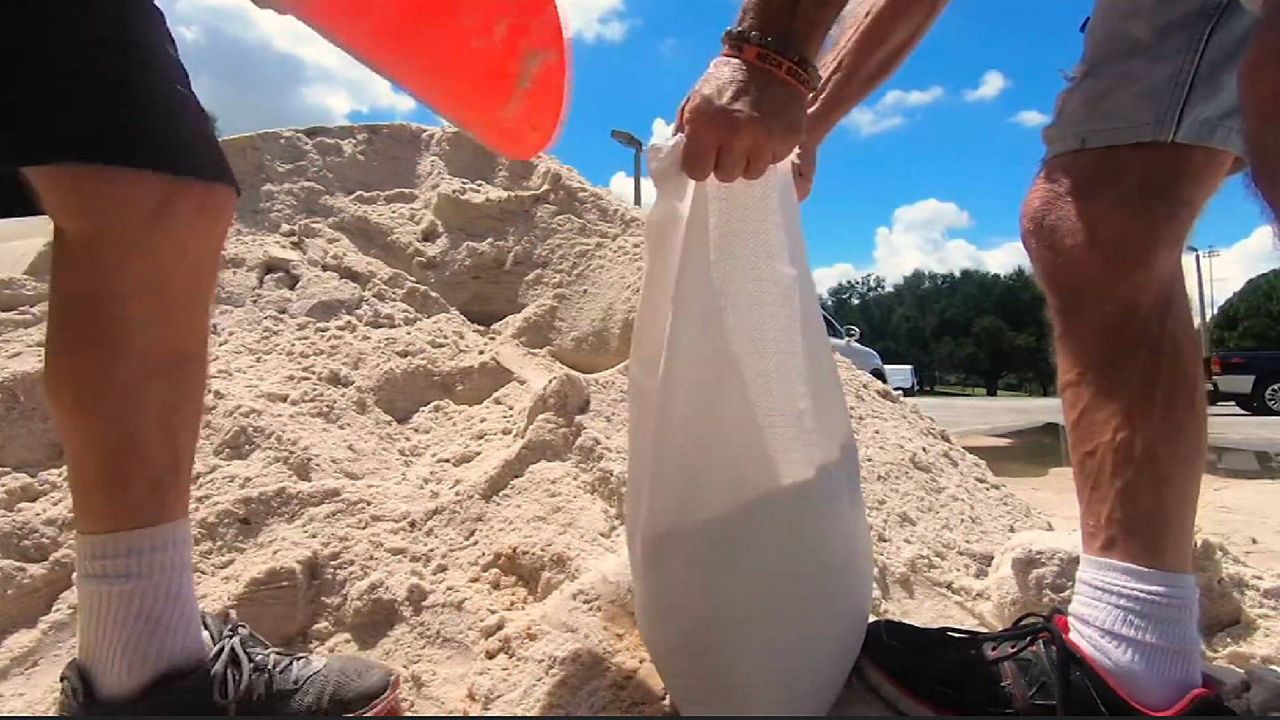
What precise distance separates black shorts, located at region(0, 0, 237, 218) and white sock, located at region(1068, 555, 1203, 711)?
119 cm

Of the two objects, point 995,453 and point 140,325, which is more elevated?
point 140,325

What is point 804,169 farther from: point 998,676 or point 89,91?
point 89,91

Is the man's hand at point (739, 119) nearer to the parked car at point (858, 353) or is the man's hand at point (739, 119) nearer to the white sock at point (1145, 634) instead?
the white sock at point (1145, 634)

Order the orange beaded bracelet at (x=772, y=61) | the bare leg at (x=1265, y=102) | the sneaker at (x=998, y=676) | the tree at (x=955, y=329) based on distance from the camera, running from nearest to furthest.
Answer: the bare leg at (x=1265, y=102)
the orange beaded bracelet at (x=772, y=61)
the sneaker at (x=998, y=676)
the tree at (x=955, y=329)

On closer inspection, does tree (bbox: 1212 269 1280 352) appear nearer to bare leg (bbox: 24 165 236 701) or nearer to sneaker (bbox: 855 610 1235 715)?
sneaker (bbox: 855 610 1235 715)

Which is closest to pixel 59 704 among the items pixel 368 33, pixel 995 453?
pixel 368 33

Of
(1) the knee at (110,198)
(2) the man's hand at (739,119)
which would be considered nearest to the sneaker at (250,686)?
(1) the knee at (110,198)

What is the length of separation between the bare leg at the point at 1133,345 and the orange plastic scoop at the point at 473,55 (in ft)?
2.41

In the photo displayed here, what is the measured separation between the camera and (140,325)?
1024mm

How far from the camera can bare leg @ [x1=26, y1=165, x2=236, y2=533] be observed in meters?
1.00

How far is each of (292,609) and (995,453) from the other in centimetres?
586

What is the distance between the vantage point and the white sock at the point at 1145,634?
112cm

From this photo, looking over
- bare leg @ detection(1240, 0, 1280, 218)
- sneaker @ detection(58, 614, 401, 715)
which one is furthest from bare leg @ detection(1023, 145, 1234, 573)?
sneaker @ detection(58, 614, 401, 715)

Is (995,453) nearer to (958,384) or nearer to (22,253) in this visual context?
(22,253)
